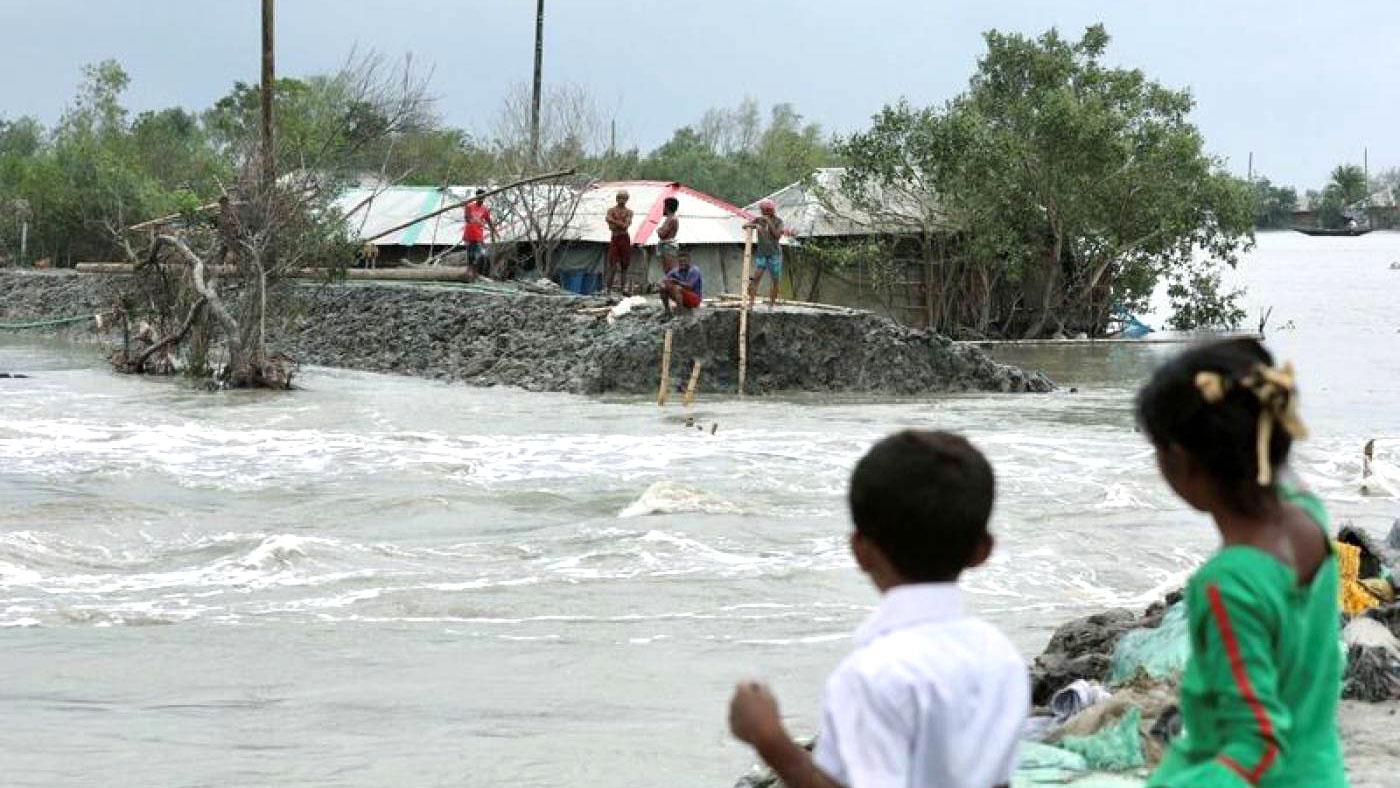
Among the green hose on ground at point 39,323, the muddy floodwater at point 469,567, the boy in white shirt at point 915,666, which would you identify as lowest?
the muddy floodwater at point 469,567

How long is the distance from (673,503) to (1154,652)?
7.78 m

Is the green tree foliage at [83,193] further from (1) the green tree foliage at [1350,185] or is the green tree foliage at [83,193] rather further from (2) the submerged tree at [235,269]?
(1) the green tree foliage at [1350,185]

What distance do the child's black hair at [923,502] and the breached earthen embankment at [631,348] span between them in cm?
2212

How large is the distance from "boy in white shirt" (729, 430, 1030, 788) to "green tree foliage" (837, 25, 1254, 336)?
1355 inches

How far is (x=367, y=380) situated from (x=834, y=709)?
25.6m

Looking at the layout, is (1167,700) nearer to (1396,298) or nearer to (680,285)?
(680,285)

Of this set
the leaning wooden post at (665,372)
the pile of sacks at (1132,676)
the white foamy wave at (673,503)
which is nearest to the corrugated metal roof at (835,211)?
the leaning wooden post at (665,372)

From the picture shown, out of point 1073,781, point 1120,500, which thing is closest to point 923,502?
point 1073,781

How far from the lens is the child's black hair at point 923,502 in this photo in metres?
2.76

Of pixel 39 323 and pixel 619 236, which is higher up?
pixel 619 236

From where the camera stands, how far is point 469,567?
12234 millimetres

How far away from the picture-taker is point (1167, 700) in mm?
6023

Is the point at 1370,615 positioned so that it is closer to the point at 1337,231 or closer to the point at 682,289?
the point at 682,289

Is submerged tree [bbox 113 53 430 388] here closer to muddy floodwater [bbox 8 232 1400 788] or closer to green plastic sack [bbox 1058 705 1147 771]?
muddy floodwater [bbox 8 232 1400 788]
